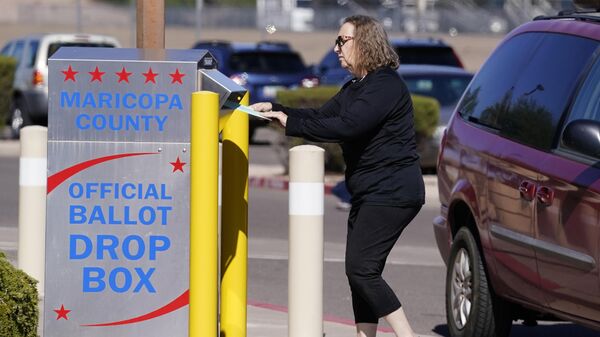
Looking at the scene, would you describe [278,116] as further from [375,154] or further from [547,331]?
[547,331]

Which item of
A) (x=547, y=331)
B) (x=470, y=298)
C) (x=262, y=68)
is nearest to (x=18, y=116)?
(x=262, y=68)

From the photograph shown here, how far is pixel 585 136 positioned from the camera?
5941 millimetres

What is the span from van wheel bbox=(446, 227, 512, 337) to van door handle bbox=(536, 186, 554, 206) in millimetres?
978

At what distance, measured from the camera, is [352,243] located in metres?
6.52

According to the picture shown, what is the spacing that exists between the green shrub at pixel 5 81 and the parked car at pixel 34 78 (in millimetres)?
430

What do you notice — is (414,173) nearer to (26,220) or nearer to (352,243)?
(352,243)

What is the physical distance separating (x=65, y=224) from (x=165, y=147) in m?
0.57

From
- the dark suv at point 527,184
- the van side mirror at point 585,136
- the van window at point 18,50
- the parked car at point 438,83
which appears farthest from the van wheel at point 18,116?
the van side mirror at point 585,136

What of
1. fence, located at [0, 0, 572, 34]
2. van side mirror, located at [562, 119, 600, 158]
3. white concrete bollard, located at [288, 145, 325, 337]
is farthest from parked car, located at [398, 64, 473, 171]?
fence, located at [0, 0, 572, 34]

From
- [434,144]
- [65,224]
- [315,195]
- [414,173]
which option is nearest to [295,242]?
[315,195]

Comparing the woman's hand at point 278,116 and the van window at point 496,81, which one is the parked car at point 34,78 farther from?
the woman's hand at point 278,116

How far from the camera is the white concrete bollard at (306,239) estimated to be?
21.7 ft

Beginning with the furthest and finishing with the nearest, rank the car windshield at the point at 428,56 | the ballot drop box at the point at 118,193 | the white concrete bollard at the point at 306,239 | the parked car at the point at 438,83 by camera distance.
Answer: the car windshield at the point at 428,56
the parked car at the point at 438,83
the white concrete bollard at the point at 306,239
the ballot drop box at the point at 118,193

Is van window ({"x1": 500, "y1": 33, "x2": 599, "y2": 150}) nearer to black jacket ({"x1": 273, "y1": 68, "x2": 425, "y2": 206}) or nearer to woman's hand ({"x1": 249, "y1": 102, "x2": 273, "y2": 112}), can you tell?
black jacket ({"x1": 273, "y1": 68, "x2": 425, "y2": 206})
